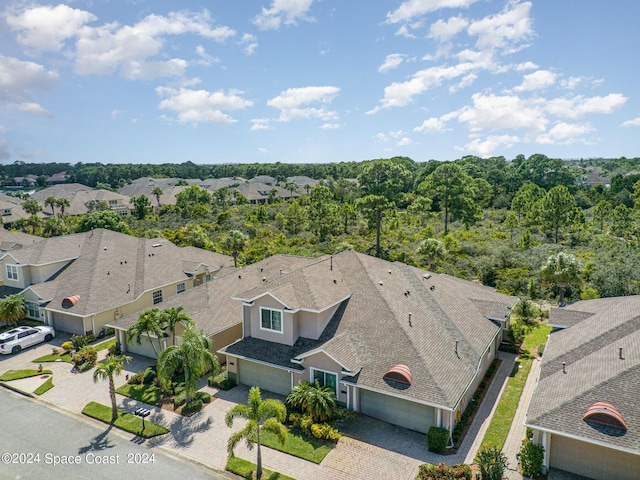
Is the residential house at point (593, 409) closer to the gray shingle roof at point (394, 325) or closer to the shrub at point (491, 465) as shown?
the shrub at point (491, 465)

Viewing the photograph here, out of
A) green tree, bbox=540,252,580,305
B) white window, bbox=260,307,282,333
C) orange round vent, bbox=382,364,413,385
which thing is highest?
green tree, bbox=540,252,580,305

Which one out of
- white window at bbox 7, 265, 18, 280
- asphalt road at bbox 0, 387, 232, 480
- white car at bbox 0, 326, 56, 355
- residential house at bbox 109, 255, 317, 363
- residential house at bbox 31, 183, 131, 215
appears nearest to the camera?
asphalt road at bbox 0, 387, 232, 480

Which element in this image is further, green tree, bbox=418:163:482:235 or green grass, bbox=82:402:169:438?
green tree, bbox=418:163:482:235

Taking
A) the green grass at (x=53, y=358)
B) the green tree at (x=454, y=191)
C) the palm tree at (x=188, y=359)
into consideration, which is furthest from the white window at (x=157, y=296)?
the green tree at (x=454, y=191)

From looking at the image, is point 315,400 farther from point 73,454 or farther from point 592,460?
point 592,460

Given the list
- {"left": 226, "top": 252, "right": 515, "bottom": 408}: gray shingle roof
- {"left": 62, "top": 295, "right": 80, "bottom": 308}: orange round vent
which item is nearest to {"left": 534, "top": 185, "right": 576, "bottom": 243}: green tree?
{"left": 226, "top": 252, "right": 515, "bottom": 408}: gray shingle roof

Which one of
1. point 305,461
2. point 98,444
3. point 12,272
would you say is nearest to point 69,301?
point 12,272

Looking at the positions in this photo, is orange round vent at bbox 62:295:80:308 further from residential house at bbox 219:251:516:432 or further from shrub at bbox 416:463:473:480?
shrub at bbox 416:463:473:480
